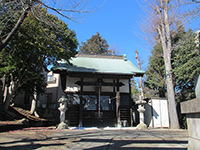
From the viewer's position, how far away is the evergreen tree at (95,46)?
27.5 metres

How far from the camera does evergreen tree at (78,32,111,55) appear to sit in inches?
1081

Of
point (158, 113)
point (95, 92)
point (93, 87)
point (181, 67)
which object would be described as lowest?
point (158, 113)

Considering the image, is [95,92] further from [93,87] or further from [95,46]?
[95,46]

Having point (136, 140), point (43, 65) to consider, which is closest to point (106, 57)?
point (43, 65)

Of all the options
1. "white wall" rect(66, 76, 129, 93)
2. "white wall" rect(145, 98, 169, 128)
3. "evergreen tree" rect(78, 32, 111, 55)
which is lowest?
"white wall" rect(145, 98, 169, 128)

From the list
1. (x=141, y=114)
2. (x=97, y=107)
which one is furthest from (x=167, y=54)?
(x=97, y=107)

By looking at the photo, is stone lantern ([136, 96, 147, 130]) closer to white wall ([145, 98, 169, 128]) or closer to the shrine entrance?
white wall ([145, 98, 169, 128])

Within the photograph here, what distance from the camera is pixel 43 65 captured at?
39.0 ft

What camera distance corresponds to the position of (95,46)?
27672 mm

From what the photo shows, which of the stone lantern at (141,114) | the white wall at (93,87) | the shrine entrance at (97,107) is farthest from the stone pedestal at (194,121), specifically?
the white wall at (93,87)

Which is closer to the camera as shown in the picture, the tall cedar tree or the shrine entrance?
the tall cedar tree

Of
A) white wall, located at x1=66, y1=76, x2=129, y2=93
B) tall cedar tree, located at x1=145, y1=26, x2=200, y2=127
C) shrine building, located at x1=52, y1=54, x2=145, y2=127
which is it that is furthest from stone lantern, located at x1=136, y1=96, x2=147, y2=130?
tall cedar tree, located at x1=145, y1=26, x2=200, y2=127

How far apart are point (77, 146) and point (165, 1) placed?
1147 centimetres

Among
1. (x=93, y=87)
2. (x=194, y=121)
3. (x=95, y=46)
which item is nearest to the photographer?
(x=194, y=121)
